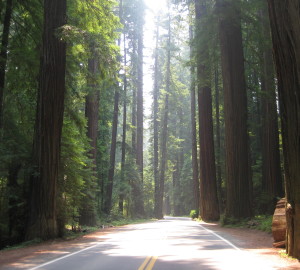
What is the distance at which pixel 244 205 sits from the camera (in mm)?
19484

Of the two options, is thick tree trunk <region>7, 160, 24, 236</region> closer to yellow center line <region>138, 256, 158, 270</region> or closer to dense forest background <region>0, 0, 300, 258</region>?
dense forest background <region>0, 0, 300, 258</region>

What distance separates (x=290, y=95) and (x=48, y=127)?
9324 millimetres

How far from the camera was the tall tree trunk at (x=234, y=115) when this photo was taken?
19516mm

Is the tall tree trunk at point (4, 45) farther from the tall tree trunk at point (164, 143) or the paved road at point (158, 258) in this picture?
the tall tree trunk at point (164, 143)

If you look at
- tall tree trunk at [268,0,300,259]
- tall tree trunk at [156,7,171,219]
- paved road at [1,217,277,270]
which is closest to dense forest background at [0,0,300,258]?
tall tree trunk at [268,0,300,259]

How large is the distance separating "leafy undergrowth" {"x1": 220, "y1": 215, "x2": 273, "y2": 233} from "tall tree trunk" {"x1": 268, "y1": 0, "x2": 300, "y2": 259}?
6.22m

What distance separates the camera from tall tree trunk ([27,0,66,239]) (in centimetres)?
1403

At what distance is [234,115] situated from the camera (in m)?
20.3

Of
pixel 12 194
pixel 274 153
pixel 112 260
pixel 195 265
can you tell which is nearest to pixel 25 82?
pixel 12 194

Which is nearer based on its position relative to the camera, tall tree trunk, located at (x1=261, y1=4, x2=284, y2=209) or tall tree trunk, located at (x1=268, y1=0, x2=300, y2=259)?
tall tree trunk, located at (x1=268, y1=0, x2=300, y2=259)

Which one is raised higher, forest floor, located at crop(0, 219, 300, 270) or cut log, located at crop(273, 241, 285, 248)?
cut log, located at crop(273, 241, 285, 248)

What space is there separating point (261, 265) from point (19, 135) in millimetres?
11882

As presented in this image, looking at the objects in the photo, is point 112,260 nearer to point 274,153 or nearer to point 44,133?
point 44,133

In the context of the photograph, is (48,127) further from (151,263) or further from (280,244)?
(280,244)
